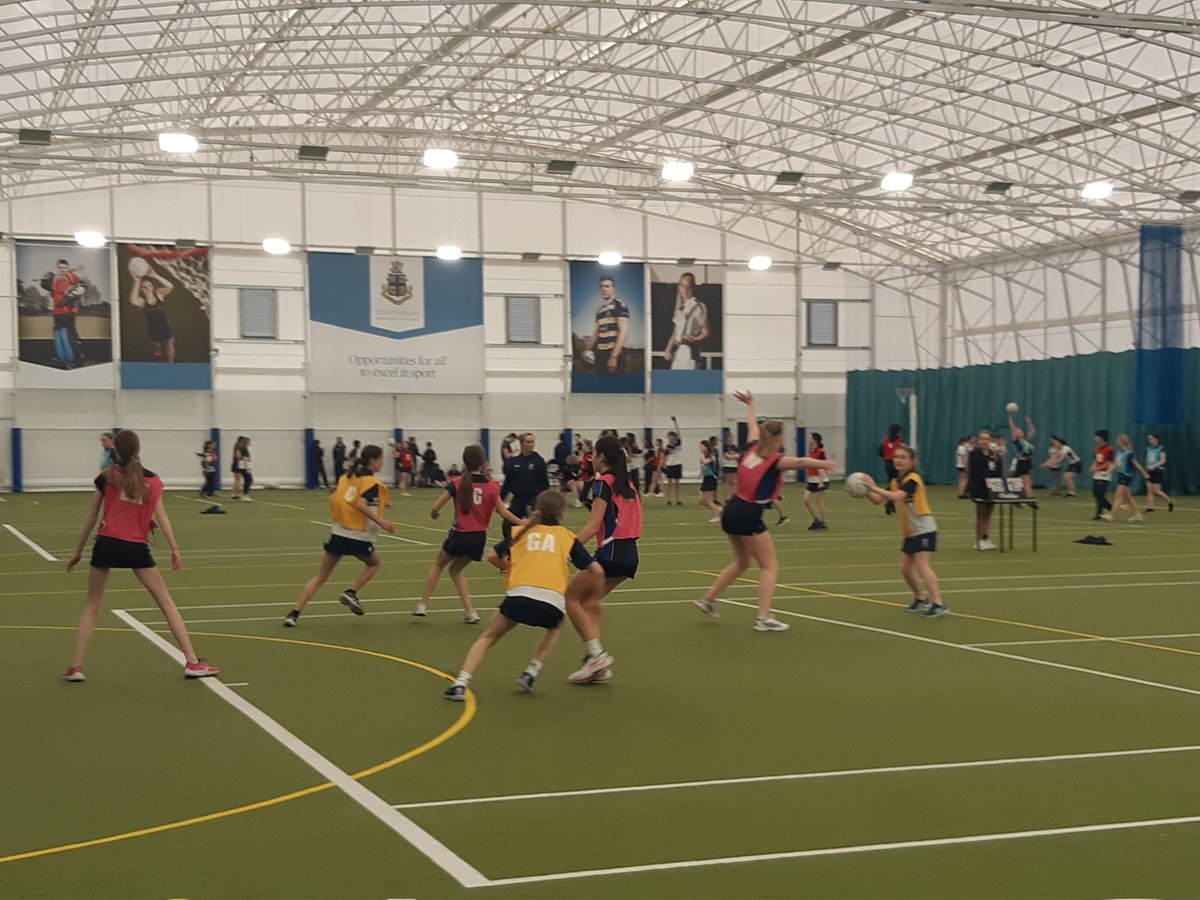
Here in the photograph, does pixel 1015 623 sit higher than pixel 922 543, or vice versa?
pixel 922 543

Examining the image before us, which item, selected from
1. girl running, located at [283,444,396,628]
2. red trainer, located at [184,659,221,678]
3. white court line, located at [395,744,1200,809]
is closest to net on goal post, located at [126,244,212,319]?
girl running, located at [283,444,396,628]

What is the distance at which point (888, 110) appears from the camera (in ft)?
125

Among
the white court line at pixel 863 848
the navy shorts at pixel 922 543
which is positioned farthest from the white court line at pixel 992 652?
the white court line at pixel 863 848

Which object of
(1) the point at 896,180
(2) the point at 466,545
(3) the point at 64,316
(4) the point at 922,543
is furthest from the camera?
(3) the point at 64,316

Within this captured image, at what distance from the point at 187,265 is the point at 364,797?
146 feet

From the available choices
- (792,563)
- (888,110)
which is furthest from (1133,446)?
(792,563)

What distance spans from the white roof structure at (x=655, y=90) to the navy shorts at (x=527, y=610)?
65.1 feet

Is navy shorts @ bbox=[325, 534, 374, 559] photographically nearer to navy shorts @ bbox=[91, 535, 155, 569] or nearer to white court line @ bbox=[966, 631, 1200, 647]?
navy shorts @ bbox=[91, 535, 155, 569]

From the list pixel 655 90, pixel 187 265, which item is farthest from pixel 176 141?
pixel 187 265

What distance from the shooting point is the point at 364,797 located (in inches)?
291

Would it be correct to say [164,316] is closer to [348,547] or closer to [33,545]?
[33,545]

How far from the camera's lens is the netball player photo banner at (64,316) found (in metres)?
47.4

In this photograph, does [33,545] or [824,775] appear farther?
[33,545]

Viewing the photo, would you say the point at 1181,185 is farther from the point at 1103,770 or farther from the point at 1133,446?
the point at 1103,770
